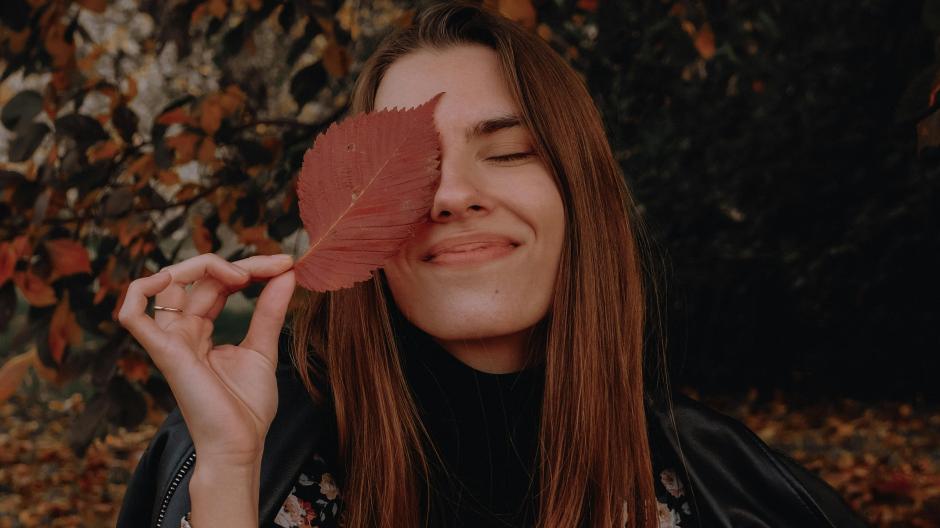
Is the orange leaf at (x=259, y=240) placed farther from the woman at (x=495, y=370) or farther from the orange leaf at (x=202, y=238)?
the woman at (x=495, y=370)

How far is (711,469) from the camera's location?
66.1 inches

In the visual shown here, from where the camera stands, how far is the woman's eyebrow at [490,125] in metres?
1.43

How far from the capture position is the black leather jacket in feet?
5.16

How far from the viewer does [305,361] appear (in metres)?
1.65

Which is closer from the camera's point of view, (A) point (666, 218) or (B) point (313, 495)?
(B) point (313, 495)

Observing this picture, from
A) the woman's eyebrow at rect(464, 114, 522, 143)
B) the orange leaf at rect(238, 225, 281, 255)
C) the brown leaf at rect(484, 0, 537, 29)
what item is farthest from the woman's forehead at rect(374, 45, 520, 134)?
the orange leaf at rect(238, 225, 281, 255)

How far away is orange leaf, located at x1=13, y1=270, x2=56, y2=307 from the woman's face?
110 cm

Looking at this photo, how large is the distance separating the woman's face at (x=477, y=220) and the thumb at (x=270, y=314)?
0.25 meters

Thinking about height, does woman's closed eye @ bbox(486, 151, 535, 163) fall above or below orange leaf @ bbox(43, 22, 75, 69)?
below

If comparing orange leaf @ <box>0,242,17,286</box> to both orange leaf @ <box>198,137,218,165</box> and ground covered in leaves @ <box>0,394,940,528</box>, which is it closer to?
orange leaf @ <box>198,137,218,165</box>

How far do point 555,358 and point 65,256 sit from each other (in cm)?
133

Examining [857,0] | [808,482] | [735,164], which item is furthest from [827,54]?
[808,482]

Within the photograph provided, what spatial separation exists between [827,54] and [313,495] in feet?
17.5

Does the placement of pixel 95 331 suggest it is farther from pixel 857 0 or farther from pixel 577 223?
pixel 857 0
